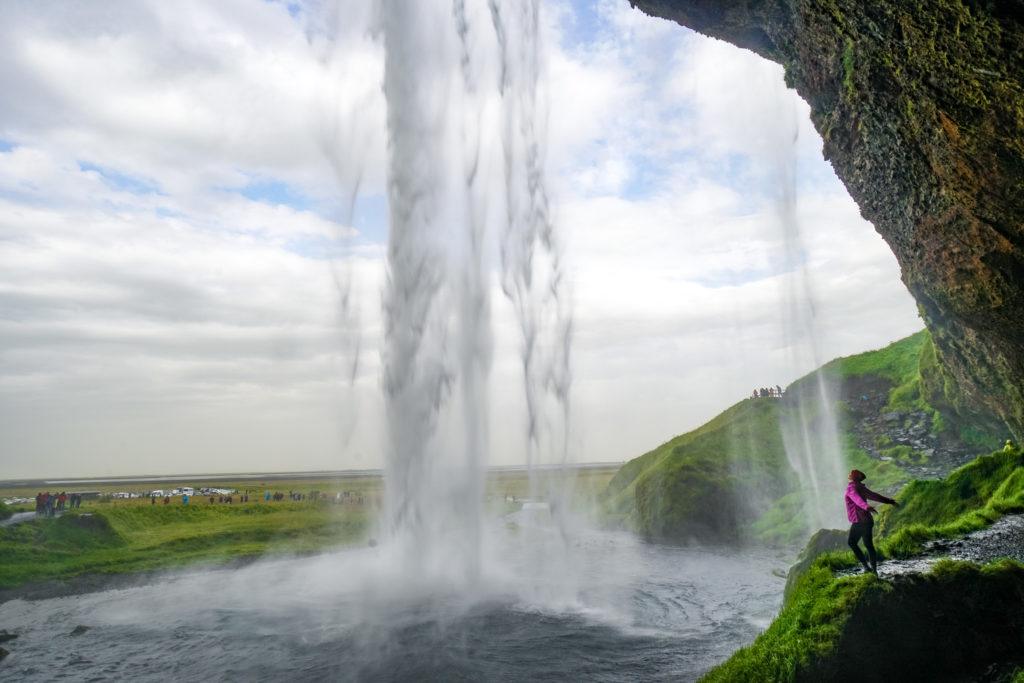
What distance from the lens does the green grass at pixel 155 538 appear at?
3412cm

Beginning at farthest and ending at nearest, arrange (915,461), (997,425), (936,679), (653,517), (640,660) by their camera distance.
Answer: (653,517) < (915,461) < (997,425) < (640,660) < (936,679)

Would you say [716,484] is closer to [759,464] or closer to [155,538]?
[759,464]

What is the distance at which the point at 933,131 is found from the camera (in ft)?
53.6

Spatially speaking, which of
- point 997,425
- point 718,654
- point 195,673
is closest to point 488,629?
point 718,654

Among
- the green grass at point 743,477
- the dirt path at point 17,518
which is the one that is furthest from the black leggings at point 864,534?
the dirt path at point 17,518

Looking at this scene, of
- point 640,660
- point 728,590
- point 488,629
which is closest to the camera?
point 640,660

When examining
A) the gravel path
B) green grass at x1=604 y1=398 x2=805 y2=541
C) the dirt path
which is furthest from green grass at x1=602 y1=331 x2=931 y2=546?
the dirt path

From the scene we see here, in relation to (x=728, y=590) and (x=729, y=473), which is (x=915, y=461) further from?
(x=728, y=590)

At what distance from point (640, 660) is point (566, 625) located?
14.2 feet

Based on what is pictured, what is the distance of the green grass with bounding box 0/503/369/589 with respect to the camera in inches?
1344

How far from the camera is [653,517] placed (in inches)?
1800

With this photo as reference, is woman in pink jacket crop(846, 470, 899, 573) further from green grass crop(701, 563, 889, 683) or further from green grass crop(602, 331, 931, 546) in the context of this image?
green grass crop(602, 331, 931, 546)

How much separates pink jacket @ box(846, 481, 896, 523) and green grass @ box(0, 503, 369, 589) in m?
39.5

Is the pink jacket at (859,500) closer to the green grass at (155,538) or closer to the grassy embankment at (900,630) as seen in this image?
the grassy embankment at (900,630)
